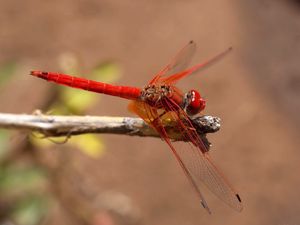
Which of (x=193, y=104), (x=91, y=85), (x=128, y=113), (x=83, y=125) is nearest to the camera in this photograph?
(x=83, y=125)

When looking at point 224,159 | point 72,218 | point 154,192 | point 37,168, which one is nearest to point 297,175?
point 224,159

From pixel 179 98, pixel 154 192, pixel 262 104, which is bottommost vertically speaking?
pixel 154 192

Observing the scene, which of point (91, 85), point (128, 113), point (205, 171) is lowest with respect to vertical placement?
point (128, 113)

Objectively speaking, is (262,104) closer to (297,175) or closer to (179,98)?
(297,175)

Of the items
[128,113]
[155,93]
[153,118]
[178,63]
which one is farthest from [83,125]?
[128,113]

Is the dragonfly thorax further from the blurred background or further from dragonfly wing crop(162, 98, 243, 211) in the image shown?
the blurred background

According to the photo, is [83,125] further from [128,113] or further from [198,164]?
[128,113]

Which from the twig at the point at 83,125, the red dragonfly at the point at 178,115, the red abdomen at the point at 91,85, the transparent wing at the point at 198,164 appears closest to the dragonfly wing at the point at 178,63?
the red dragonfly at the point at 178,115

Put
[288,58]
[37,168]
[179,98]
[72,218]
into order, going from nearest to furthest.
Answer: [179,98] → [37,168] → [72,218] → [288,58]
